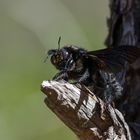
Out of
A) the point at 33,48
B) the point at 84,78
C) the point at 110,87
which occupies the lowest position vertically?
the point at 33,48

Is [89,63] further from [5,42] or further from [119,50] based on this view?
[5,42]

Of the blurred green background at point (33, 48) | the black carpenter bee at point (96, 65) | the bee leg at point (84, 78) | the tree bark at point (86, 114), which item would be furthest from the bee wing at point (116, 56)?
the blurred green background at point (33, 48)

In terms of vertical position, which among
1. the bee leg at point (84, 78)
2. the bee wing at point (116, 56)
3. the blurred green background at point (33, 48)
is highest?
the bee wing at point (116, 56)

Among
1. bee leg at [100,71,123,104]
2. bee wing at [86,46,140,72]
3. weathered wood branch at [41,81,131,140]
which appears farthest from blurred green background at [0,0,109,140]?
weathered wood branch at [41,81,131,140]

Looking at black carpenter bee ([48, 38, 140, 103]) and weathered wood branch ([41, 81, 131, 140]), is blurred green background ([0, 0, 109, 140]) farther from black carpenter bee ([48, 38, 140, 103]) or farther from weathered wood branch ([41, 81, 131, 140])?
weathered wood branch ([41, 81, 131, 140])

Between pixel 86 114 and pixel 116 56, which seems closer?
pixel 86 114

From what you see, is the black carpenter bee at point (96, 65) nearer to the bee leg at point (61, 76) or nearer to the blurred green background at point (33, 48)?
the bee leg at point (61, 76)

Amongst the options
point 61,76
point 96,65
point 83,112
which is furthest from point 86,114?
point 96,65

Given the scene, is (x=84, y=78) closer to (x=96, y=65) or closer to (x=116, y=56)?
(x=96, y=65)
